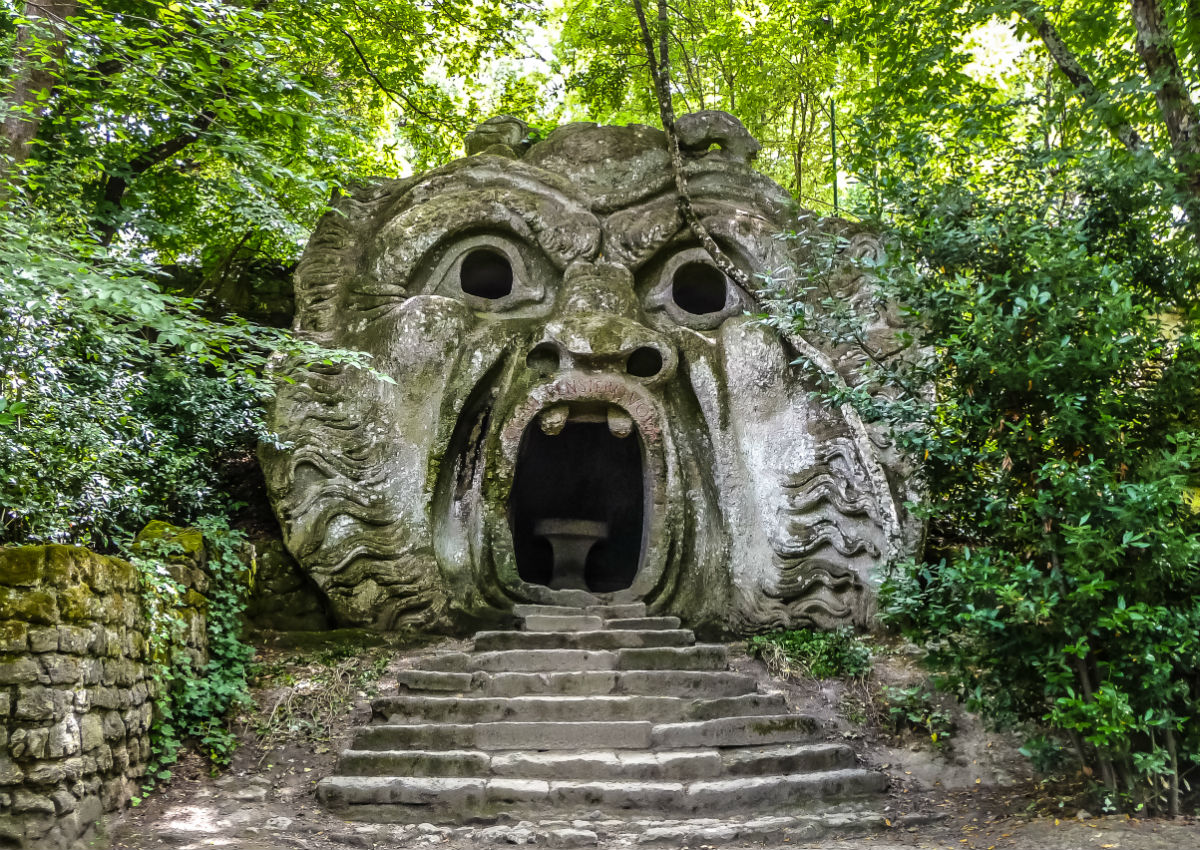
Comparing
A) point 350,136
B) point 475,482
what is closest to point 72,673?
point 475,482

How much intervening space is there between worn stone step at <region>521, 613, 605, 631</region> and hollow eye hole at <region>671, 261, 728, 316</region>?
297 centimetres

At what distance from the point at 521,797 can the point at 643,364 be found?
3.84 meters

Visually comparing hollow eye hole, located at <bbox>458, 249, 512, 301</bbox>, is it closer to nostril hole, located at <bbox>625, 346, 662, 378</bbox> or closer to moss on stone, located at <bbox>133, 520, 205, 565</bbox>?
nostril hole, located at <bbox>625, 346, 662, 378</bbox>

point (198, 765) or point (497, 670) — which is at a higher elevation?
point (497, 670)

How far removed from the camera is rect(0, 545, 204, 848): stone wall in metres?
3.95

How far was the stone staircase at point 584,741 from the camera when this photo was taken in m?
5.05

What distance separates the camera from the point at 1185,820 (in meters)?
4.11

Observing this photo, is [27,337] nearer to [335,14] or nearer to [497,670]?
[497,670]

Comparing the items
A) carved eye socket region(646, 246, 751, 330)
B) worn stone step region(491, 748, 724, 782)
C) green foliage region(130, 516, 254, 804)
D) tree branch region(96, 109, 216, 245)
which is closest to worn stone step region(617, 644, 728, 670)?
worn stone step region(491, 748, 724, 782)

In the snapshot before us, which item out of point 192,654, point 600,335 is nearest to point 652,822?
point 192,654

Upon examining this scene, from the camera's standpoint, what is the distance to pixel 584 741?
553 cm

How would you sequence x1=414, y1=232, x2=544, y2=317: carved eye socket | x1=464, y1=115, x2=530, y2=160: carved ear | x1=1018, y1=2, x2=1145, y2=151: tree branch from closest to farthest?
x1=1018, y1=2, x2=1145, y2=151: tree branch → x1=414, y1=232, x2=544, y2=317: carved eye socket → x1=464, y1=115, x2=530, y2=160: carved ear

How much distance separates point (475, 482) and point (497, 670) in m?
1.78

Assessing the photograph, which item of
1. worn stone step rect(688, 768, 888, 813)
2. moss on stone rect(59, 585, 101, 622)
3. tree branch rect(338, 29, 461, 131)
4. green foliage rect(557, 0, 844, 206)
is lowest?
worn stone step rect(688, 768, 888, 813)
